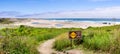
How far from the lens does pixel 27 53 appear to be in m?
16.3

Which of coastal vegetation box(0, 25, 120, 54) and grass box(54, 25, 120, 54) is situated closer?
coastal vegetation box(0, 25, 120, 54)

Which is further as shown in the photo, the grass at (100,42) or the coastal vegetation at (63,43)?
the grass at (100,42)

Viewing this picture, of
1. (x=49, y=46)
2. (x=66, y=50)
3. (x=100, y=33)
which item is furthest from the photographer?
(x=49, y=46)

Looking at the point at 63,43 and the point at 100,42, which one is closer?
the point at 100,42

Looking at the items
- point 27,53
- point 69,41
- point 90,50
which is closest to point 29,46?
point 27,53

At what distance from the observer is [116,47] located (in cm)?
1662

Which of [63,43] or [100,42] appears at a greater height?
[100,42]

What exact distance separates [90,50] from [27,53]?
160 inches

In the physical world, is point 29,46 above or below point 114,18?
below

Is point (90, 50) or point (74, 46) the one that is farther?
point (74, 46)

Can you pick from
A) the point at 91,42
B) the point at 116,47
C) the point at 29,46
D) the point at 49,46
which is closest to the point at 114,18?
the point at 116,47

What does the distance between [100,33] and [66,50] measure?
2575 millimetres

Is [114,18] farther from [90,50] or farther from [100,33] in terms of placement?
[100,33]

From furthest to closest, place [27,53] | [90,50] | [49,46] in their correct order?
1. [49,46]
2. [90,50]
3. [27,53]
